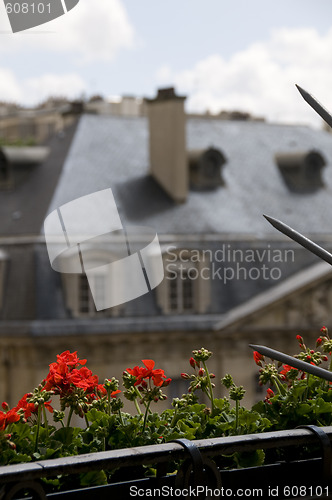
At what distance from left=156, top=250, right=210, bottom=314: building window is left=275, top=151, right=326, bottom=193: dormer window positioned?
5.81 meters

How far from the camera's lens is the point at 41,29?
7.80 meters

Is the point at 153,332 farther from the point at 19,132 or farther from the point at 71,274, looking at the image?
the point at 19,132

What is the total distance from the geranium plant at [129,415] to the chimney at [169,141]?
29.6m

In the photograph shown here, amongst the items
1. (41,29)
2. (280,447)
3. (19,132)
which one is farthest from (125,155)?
(19,132)

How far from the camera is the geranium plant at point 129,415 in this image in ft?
9.75

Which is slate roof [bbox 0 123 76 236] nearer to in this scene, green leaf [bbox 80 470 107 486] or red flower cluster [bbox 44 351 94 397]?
red flower cluster [bbox 44 351 94 397]

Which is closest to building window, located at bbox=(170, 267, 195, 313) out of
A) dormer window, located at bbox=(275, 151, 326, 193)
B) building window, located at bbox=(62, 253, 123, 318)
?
building window, located at bbox=(62, 253, 123, 318)

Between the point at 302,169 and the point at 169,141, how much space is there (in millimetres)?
4596

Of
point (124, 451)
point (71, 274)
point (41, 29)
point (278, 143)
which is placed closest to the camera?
point (124, 451)

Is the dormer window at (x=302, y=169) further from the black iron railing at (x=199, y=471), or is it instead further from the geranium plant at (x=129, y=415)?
the black iron railing at (x=199, y=471)

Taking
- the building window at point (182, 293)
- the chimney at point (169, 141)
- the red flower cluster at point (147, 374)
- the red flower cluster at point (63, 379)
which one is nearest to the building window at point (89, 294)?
the building window at point (182, 293)

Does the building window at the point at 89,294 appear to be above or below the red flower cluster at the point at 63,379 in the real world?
below

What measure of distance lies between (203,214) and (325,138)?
777 cm

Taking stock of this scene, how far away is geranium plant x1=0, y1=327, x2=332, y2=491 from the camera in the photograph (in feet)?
9.75
